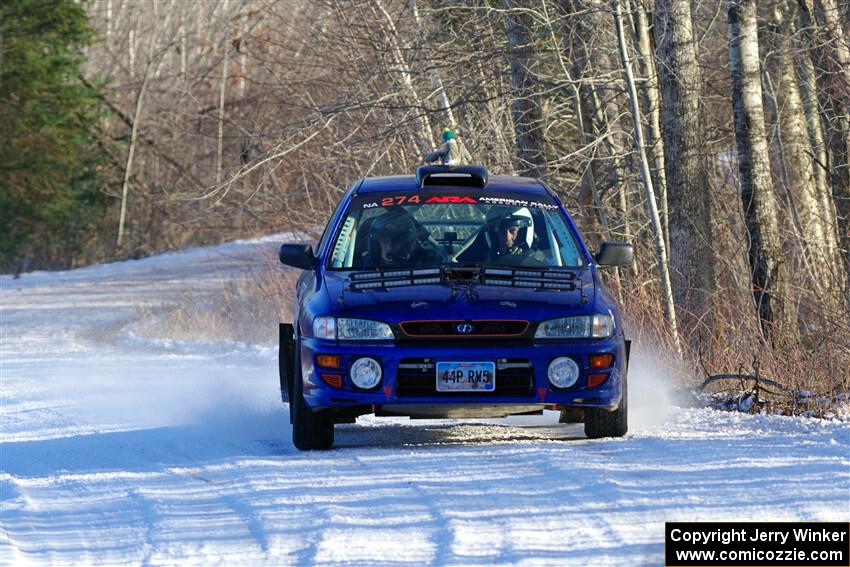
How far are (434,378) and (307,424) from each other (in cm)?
92

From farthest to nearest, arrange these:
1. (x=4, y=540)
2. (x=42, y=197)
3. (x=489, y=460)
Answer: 1. (x=42, y=197)
2. (x=489, y=460)
3. (x=4, y=540)

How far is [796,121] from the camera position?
20734 millimetres

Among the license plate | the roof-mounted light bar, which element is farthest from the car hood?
the roof-mounted light bar

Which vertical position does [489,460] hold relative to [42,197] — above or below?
below

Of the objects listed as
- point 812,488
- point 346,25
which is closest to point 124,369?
point 346,25

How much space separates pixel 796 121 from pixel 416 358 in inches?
526

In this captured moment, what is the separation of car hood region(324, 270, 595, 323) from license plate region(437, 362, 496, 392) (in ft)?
0.88

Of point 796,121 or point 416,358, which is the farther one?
point 796,121

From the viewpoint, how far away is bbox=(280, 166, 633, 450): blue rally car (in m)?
8.58

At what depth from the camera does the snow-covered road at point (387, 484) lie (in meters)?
6.39

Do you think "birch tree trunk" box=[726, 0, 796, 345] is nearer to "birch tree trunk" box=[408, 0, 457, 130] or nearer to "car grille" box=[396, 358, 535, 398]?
"birch tree trunk" box=[408, 0, 457, 130]

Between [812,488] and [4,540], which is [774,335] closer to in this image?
[812,488]

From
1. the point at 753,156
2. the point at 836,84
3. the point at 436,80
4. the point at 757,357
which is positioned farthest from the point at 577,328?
the point at 436,80

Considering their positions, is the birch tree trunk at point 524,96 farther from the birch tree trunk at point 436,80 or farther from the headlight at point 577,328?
the headlight at point 577,328
